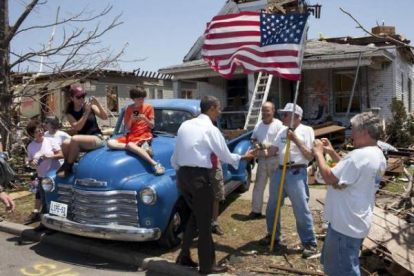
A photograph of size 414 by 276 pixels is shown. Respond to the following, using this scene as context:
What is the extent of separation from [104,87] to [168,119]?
16.9m

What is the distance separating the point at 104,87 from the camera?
73.9 feet


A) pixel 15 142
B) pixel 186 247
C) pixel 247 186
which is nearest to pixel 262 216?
pixel 247 186

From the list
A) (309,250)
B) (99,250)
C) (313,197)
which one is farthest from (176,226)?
(313,197)

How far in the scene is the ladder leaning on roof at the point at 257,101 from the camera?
1332 centimetres

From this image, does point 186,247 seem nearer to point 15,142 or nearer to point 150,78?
point 15,142

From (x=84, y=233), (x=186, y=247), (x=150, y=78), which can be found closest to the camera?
(x=186, y=247)

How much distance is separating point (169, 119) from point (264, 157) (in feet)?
5.40

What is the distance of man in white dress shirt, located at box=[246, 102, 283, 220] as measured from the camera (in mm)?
6164

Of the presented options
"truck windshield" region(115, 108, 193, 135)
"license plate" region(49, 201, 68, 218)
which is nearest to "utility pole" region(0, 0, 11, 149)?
"truck windshield" region(115, 108, 193, 135)

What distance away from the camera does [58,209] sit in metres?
5.28

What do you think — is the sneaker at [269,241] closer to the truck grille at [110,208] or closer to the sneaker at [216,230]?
the sneaker at [216,230]

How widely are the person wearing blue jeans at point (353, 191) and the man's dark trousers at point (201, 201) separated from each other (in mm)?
1376

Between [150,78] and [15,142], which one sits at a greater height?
[150,78]

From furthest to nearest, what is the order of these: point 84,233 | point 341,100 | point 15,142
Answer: point 341,100 → point 15,142 → point 84,233
